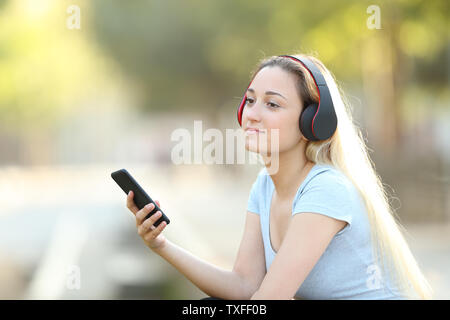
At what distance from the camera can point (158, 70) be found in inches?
990

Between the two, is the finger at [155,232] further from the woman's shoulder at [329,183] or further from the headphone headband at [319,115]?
the headphone headband at [319,115]

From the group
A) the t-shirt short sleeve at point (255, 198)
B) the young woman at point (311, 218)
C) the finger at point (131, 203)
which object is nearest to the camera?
the young woman at point (311, 218)

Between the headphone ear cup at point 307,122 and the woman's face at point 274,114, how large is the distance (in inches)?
1.5

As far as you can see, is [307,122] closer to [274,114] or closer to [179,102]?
[274,114]

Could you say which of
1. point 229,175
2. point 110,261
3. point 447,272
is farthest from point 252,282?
point 229,175

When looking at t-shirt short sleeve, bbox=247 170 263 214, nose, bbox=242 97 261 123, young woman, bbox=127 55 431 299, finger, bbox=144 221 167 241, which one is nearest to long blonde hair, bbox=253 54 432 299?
young woman, bbox=127 55 431 299

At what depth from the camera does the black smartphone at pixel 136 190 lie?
2.49m

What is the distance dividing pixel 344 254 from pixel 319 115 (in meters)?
0.54

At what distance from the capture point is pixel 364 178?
2.46 m

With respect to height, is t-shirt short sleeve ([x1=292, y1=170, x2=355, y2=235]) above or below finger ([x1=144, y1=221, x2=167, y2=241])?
above

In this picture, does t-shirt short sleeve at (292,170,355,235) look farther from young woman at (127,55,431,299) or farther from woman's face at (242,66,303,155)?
woman's face at (242,66,303,155)

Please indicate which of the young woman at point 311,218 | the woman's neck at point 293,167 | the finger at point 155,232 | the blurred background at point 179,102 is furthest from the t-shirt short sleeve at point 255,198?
the blurred background at point 179,102

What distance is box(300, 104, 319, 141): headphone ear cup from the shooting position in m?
2.45

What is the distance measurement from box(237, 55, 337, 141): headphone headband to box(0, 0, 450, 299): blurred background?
1.62ft
